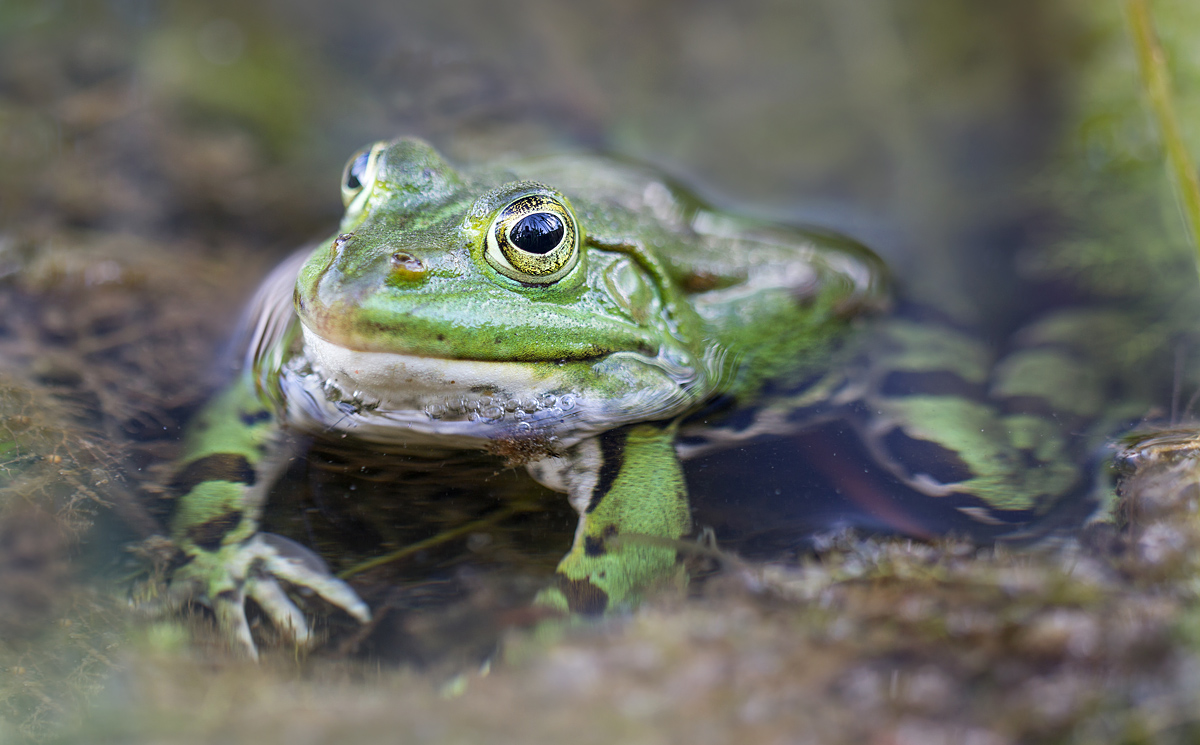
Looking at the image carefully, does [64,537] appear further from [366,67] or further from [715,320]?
[366,67]

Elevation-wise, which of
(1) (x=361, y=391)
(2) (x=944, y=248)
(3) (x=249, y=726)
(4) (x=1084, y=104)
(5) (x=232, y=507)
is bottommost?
(3) (x=249, y=726)

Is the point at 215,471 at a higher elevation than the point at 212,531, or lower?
higher

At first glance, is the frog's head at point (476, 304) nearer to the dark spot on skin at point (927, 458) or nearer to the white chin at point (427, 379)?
the white chin at point (427, 379)

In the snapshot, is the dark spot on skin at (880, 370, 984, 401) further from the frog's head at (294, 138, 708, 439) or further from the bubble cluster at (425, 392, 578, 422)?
the bubble cluster at (425, 392, 578, 422)

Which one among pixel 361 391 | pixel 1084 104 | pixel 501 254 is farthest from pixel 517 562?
pixel 1084 104

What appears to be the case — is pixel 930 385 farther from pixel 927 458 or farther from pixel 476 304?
pixel 476 304

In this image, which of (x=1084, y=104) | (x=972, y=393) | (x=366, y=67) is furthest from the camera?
(x=366, y=67)

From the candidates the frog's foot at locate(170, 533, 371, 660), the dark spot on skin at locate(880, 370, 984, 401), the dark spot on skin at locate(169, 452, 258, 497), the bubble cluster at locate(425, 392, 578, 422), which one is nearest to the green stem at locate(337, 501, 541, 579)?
the frog's foot at locate(170, 533, 371, 660)

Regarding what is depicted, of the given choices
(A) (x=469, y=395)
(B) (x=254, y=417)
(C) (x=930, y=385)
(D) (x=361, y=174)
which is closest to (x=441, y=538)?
(A) (x=469, y=395)
